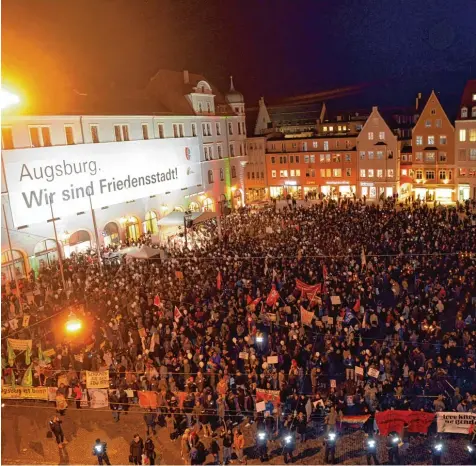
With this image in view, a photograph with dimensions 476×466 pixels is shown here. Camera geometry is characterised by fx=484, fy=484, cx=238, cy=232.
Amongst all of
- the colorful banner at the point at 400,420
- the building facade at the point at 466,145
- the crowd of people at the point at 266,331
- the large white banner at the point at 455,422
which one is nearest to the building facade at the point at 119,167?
the crowd of people at the point at 266,331

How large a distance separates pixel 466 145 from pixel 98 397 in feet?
149

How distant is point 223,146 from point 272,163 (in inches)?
338

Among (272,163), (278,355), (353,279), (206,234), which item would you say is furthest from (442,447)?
(272,163)

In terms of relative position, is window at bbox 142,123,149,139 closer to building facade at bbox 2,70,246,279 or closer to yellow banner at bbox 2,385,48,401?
building facade at bbox 2,70,246,279

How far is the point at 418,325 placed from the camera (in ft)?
54.4

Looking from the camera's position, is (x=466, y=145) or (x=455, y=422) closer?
(x=455, y=422)

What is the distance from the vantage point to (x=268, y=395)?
13125 millimetres

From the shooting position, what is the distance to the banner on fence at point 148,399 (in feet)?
45.7

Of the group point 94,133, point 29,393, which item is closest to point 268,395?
point 29,393

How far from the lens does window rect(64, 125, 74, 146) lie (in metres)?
33.8

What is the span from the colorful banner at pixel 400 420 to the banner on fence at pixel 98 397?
7.87m

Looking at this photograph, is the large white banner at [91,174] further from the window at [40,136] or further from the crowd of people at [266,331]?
the crowd of people at [266,331]

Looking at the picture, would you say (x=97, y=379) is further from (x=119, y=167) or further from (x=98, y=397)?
(x=119, y=167)

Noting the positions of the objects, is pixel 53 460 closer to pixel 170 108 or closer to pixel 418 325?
pixel 418 325
